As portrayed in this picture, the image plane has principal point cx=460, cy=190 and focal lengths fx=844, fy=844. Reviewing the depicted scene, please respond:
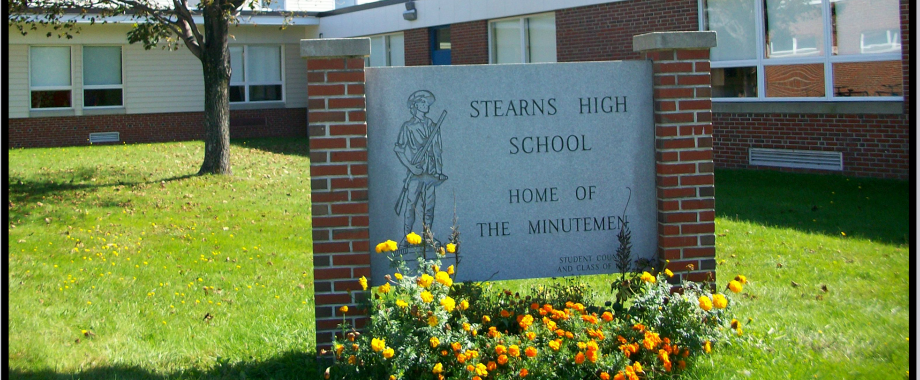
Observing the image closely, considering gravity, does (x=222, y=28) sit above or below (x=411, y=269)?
above

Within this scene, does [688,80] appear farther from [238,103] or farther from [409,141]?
[238,103]

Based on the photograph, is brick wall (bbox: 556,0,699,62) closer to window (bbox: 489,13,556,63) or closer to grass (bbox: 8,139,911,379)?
window (bbox: 489,13,556,63)

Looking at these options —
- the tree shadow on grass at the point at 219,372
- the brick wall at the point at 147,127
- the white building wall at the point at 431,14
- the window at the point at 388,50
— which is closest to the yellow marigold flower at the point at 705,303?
the tree shadow on grass at the point at 219,372

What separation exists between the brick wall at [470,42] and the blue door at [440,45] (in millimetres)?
565

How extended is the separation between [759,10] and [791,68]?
3.47ft

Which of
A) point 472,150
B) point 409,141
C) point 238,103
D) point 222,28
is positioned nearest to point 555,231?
point 472,150

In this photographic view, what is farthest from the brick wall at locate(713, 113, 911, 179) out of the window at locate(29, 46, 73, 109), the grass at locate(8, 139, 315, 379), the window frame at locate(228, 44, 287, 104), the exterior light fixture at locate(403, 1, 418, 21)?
the window at locate(29, 46, 73, 109)

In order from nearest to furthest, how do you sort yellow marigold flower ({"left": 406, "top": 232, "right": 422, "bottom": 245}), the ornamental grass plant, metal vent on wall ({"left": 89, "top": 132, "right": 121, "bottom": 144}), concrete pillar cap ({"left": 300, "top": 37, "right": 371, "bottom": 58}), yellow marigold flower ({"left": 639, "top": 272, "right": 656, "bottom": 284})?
1. the ornamental grass plant
2. yellow marigold flower ({"left": 406, "top": 232, "right": 422, "bottom": 245})
3. concrete pillar cap ({"left": 300, "top": 37, "right": 371, "bottom": 58})
4. yellow marigold flower ({"left": 639, "top": 272, "right": 656, "bottom": 284})
5. metal vent on wall ({"left": 89, "top": 132, "right": 121, "bottom": 144})

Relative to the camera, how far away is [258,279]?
7.28 m

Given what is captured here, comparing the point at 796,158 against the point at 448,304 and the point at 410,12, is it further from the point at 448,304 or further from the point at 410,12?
the point at 410,12

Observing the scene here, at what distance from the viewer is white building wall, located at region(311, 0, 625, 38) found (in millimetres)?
17641

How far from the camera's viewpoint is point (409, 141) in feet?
16.1

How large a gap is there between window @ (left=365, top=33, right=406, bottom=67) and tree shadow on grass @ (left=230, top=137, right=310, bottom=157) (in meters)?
2.92

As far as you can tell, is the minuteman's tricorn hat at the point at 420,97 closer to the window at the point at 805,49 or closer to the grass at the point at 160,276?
the grass at the point at 160,276
